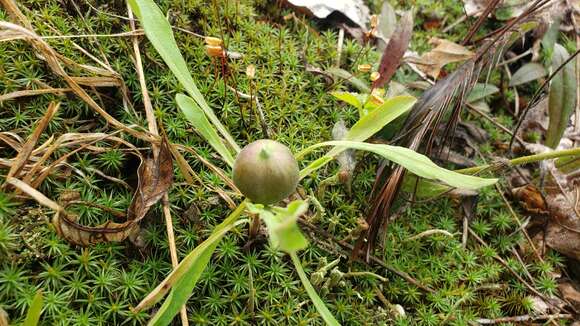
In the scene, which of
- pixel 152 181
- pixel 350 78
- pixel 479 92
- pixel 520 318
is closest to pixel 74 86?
pixel 152 181

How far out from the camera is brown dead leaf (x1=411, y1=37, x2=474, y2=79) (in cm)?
239

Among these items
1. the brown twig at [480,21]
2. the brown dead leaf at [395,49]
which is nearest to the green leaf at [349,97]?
the brown dead leaf at [395,49]

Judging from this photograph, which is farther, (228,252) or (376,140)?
(376,140)

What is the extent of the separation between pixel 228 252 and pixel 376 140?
85cm

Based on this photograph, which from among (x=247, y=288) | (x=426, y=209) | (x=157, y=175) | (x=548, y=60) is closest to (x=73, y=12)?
(x=157, y=175)

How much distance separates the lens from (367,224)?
5.83 ft

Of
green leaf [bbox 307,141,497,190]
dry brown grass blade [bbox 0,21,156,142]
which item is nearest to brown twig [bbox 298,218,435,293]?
green leaf [bbox 307,141,497,190]

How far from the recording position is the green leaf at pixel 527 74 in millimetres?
2613

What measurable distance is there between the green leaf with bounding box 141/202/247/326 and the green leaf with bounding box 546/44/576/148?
5.94 feet

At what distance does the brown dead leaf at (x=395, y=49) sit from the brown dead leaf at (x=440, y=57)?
165 mm

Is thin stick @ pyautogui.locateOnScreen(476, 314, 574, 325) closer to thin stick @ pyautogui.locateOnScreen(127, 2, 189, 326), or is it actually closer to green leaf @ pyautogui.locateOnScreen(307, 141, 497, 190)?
green leaf @ pyautogui.locateOnScreen(307, 141, 497, 190)

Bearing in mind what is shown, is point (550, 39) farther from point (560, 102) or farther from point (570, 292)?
point (570, 292)

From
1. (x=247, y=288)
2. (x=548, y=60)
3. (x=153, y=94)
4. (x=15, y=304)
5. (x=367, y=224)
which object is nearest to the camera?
(x=15, y=304)

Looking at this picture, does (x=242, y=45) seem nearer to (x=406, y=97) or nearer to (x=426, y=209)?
(x=406, y=97)
